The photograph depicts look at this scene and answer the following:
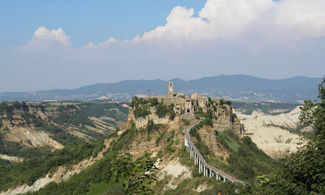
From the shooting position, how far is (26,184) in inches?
3024

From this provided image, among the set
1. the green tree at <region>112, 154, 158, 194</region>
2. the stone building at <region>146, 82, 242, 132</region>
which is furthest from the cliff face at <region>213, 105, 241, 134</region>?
the green tree at <region>112, 154, 158, 194</region>

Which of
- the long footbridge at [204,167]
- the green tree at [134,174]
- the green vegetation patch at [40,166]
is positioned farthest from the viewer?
the green vegetation patch at [40,166]

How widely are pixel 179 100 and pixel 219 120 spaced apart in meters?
10.7

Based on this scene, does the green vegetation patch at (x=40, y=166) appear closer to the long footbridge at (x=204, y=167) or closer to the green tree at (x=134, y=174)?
the long footbridge at (x=204, y=167)

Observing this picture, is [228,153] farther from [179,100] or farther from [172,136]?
[179,100]

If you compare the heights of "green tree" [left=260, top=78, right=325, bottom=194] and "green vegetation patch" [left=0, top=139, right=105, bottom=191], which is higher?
"green tree" [left=260, top=78, right=325, bottom=194]

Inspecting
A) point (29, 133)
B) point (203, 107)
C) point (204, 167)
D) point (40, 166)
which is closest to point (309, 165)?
point (204, 167)

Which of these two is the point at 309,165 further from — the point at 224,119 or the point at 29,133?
the point at 29,133

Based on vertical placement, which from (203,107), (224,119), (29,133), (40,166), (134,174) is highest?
(134,174)

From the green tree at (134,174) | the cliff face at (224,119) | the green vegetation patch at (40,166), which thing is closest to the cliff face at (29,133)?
the green vegetation patch at (40,166)

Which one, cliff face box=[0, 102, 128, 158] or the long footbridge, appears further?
cliff face box=[0, 102, 128, 158]

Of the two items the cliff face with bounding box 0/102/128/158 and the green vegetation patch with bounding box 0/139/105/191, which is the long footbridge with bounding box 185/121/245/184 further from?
the cliff face with bounding box 0/102/128/158

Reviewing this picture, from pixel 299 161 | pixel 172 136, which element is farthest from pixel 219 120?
pixel 299 161

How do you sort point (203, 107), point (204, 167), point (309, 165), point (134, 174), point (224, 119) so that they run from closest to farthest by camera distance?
point (134, 174) < point (309, 165) < point (204, 167) < point (203, 107) < point (224, 119)
